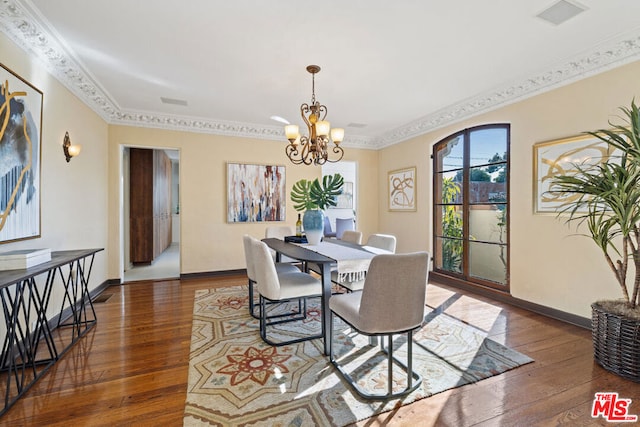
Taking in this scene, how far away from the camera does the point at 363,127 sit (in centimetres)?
549

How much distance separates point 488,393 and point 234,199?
4.49 metres

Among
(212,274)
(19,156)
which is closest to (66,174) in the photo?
(19,156)

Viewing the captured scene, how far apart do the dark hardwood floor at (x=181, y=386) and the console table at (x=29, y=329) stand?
97 millimetres

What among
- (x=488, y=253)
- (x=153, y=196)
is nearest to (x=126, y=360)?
(x=488, y=253)

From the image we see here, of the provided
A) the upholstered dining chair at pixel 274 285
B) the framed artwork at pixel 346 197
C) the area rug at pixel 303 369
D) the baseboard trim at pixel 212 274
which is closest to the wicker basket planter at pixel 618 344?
the area rug at pixel 303 369

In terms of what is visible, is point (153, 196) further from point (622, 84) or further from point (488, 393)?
point (622, 84)

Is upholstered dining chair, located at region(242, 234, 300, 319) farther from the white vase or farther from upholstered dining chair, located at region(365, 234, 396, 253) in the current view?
upholstered dining chair, located at region(365, 234, 396, 253)

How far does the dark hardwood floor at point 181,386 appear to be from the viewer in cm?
166

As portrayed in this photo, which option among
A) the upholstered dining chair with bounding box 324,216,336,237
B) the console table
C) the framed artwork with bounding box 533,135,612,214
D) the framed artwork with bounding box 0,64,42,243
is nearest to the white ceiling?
the framed artwork with bounding box 0,64,42,243

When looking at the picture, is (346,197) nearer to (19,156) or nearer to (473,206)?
(473,206)

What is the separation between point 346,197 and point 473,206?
161 inches

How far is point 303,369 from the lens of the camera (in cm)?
216

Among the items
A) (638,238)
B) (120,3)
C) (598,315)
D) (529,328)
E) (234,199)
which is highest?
(120,3)

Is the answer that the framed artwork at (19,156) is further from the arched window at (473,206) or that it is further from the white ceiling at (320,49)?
the arched window at (473,206)
